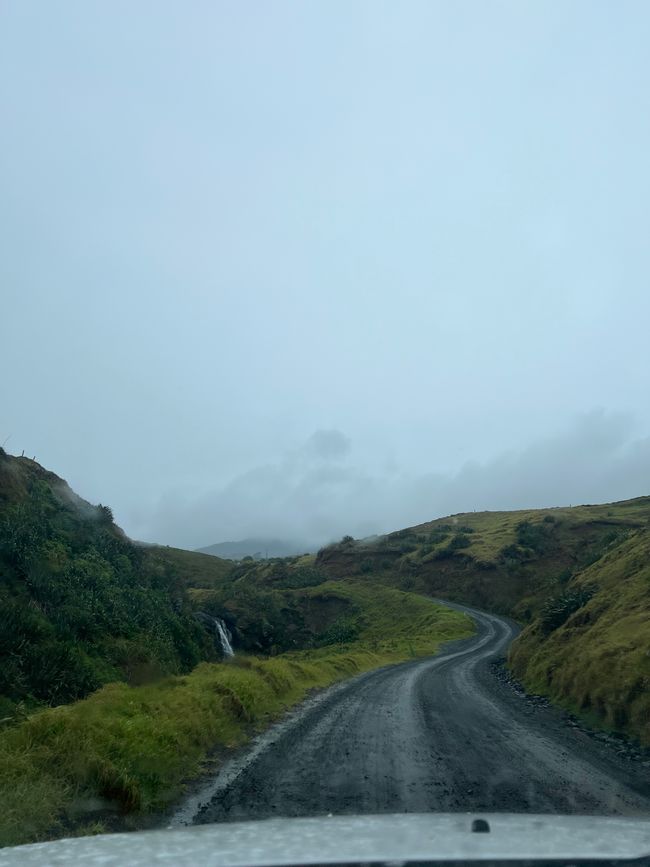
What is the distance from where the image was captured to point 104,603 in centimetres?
2431

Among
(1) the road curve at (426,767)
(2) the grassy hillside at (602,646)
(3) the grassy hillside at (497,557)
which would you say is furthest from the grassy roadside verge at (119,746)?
(3) the grassy hillside at (497,557)

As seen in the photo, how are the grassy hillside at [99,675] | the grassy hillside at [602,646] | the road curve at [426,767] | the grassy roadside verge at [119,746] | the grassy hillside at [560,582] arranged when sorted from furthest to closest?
the grassy hillside at [560,582]
the grassy hillside at [602,646]
the road curve at [426,767]
the grassy hillside at [99,675]
the grassy roadside verge at [119,746]

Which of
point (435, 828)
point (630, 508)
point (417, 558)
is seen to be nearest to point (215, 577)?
point (417, 558)

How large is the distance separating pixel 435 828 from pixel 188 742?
22.3ft

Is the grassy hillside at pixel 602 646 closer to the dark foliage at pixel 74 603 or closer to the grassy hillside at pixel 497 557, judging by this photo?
the dark foliage at pixel 74 603

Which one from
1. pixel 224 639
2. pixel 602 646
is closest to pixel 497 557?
pixel 224 639

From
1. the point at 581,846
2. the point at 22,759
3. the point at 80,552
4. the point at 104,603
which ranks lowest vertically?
the point at 581,846

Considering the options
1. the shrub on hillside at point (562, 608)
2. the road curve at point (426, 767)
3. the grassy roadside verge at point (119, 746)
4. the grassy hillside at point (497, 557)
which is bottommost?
the road curve at point (426, 767)

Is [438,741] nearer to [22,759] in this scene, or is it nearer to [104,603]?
[22,759]

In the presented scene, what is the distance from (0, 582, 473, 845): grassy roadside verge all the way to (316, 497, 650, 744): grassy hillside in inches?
303

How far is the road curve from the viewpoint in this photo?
7.82 m

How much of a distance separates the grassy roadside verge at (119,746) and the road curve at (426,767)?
0.80 m

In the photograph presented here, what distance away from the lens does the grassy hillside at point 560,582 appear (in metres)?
15.4

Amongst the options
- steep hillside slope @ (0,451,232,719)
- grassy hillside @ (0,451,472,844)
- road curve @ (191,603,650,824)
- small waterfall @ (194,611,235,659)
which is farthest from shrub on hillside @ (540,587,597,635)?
small waterfall @ (194,611,235,659)
